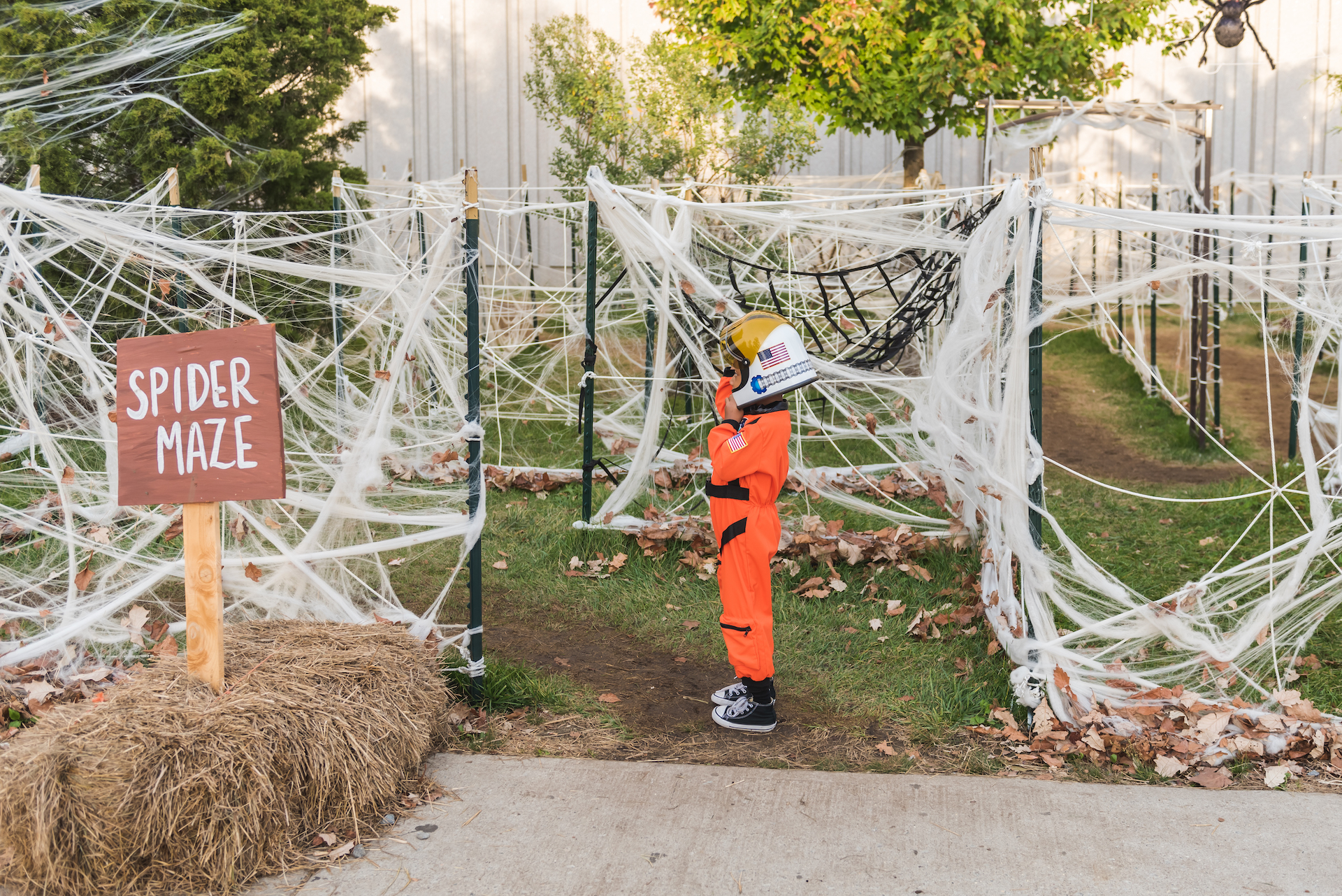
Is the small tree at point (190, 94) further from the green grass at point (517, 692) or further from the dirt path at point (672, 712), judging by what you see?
the green grass at point (517, 692)

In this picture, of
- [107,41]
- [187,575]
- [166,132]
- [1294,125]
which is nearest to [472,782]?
[187,575]

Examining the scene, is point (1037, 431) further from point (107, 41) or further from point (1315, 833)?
point (107, 41)

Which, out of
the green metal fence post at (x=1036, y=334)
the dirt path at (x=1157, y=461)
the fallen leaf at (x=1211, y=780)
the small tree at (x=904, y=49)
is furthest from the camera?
the small tree at (x=904, y=49)

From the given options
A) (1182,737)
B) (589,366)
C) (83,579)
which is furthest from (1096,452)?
(83,579)

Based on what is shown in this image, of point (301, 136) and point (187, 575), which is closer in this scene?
point (187, 575)

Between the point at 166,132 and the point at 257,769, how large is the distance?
7.47 metres

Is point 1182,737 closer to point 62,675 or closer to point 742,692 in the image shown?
point 742,692

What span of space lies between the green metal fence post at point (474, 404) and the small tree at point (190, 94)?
522cm

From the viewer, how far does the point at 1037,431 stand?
4.46m

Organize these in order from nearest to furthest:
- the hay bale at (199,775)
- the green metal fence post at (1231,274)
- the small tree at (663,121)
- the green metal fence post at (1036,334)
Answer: the hay bale at (199,775), the green metal fence post at (1036,334), the green metal fence post at (1231,274), the small tree at (663,121)

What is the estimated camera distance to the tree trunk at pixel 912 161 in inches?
537

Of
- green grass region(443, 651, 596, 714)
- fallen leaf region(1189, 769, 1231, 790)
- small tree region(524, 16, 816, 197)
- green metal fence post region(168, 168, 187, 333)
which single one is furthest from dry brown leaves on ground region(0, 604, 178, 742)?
small tree region(524, 16, 816, 197)

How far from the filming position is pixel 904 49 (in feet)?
40.1

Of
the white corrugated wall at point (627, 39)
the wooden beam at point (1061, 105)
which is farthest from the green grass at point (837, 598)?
the white corrugated wall at point (627, 39)
